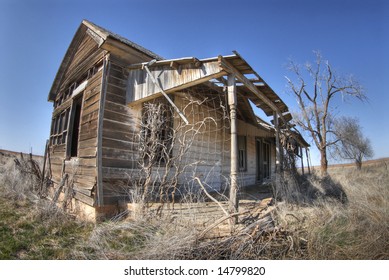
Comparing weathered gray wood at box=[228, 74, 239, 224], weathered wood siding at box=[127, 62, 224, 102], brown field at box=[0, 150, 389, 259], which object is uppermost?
weathered wood siding at box=[127, 62, 224, 102]

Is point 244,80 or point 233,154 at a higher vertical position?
point 244,80

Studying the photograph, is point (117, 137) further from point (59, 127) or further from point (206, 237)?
point (59, 127)

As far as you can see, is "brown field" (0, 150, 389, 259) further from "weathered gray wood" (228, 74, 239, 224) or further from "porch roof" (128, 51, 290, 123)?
"porch roof" (128, 51, 290, 123)

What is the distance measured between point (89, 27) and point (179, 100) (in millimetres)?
3452

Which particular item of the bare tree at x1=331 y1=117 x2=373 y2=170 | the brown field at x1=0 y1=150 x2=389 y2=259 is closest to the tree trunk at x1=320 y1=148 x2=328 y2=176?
the bare tree at x1=331 y1=117 x2=373 y2=170

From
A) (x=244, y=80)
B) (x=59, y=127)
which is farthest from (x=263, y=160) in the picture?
(x=59, y=127)

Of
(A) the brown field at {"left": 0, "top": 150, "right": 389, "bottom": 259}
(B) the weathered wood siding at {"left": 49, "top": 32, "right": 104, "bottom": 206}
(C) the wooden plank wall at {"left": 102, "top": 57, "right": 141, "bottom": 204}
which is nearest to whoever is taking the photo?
(A) the brown field at {"left": 0, "top": 150, "right": 389, "bottom": 259}

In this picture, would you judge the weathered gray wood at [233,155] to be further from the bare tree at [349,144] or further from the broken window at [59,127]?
the bare tree at [349,144]

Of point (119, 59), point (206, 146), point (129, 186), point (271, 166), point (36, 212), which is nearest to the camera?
point (36, 212)

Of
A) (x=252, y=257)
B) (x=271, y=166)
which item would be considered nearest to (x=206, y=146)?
(x=252, y=257)

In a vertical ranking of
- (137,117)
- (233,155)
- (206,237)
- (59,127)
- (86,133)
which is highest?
(59,127)

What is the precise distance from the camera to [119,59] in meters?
5.86

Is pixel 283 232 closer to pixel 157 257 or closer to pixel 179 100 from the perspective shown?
pixel 157 257

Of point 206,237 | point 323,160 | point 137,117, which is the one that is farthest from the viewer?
point 323,160
